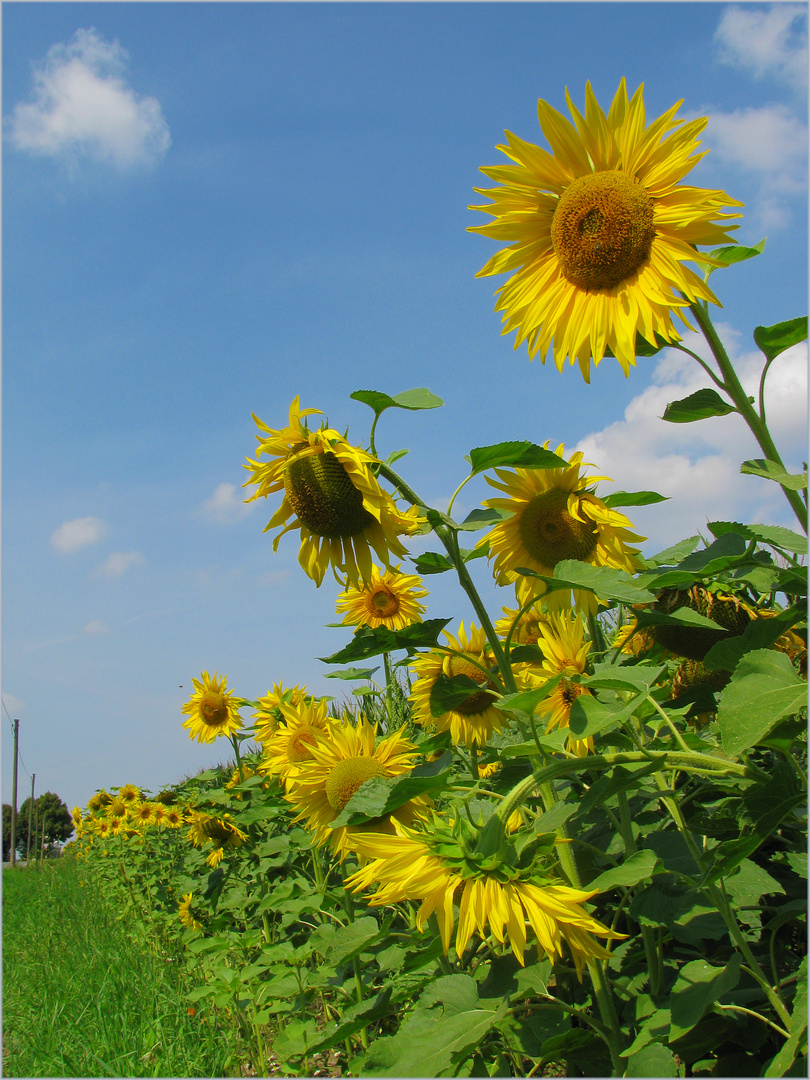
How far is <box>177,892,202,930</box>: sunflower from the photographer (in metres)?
4.83

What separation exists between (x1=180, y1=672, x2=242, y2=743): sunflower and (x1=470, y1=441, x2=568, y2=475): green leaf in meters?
3.66

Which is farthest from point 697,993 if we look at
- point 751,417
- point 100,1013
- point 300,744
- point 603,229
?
point 100,1013

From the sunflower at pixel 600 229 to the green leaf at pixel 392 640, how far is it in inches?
22.2

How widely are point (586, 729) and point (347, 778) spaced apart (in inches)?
49.3

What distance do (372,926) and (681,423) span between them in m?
1.43

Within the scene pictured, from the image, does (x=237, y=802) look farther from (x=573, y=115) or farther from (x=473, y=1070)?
(x=573, y=115)

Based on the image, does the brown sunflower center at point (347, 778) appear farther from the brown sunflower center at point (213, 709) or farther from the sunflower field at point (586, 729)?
the brown sunflower center at point (213, 709)

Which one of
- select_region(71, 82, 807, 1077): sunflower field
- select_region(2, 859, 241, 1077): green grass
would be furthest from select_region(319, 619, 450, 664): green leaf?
select_region(2, 859, 241, 1077): green grass

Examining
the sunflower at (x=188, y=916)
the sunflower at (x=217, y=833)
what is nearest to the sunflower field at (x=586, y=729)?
the sunflower at (x=217, y=833)

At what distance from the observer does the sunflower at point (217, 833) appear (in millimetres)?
4410

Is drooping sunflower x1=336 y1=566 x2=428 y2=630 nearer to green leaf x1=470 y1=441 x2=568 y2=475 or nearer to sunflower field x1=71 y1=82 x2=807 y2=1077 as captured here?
sunflower field x1=71 y1=82 x2=807 y2=1077

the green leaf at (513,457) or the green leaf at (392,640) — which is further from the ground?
the green leaf at (513,457)

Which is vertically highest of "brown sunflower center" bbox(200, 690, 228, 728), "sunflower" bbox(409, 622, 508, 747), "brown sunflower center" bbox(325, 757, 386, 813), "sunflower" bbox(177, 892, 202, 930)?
"brown sunflower center" bbox(200, 690, 228, 728)

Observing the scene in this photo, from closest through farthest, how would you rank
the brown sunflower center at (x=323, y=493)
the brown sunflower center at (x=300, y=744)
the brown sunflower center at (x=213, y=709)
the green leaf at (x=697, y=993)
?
1. the green leaf at (x=697, y=993)
2. the brown sunflower center at (x=323, y=493)
3. the brown sunflower center at (x=300, y=744)
4. the brown sunflower center at (x=213, y=709)
